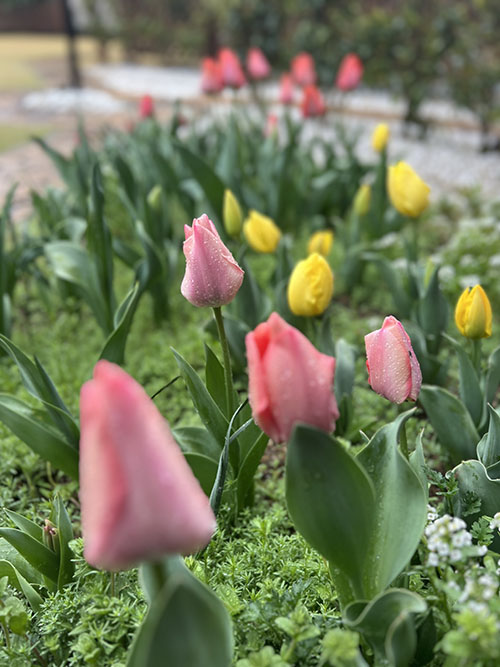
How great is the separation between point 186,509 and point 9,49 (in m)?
11.2

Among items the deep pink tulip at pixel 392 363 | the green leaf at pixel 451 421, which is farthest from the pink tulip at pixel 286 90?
the deep pink tulip at pixel 392 363

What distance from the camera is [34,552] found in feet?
3.69

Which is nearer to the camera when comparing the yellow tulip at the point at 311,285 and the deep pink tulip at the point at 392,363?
the deep pink tulip at the point at 392,363

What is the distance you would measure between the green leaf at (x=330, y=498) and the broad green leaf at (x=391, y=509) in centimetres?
3

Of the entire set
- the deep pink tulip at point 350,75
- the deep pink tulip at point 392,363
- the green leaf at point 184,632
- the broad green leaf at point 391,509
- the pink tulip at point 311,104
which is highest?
the deep pink tulip at point 350,75

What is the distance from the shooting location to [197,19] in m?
10.7

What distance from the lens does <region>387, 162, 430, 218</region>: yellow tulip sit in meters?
1.83

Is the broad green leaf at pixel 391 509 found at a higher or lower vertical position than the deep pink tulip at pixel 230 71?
lower

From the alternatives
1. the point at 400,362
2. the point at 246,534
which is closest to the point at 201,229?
the point at 400,362

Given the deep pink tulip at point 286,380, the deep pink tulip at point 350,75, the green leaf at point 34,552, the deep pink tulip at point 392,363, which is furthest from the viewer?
the deep pink tulip at point 350,75

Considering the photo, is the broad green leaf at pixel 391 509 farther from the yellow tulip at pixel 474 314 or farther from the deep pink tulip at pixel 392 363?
the yellow tulip at pixel 474 314

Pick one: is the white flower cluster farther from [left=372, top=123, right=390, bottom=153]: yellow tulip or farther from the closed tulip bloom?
[left=372, top=123, right=390, bottom=153]: yellow tulip

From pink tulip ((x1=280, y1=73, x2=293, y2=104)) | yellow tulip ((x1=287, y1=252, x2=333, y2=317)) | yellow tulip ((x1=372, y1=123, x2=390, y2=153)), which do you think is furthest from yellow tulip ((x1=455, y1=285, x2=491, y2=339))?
pink tulip ((x1=280, y1=73, x2=293, y2=104))

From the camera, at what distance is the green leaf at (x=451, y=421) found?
4.71ft
